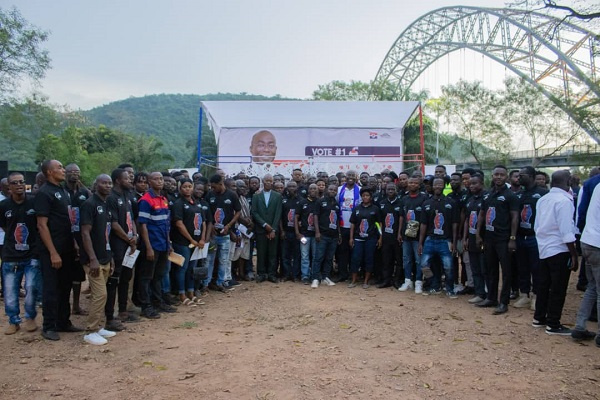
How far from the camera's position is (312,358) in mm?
4441

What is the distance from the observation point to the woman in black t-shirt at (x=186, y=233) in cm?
649

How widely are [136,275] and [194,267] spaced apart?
1.01 metres

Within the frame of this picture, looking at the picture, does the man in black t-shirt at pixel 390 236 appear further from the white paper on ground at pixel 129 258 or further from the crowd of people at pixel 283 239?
the white paper on ground at pixel 129 258

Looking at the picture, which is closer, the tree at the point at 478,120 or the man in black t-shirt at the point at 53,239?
the man in black t-shirt at the point at 53,239

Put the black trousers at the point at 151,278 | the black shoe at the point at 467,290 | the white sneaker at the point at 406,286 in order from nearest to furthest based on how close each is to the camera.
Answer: the black trousers at the point at 151,278
the black shoe at the point at 467,290
the white sneaker at the point at 406,286

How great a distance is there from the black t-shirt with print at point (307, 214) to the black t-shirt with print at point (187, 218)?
2.09m

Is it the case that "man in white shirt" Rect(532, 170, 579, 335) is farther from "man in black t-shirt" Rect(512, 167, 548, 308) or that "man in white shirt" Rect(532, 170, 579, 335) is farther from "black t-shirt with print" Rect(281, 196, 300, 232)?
"black t-shirt with print" Rect(281, 196, 300, 232)

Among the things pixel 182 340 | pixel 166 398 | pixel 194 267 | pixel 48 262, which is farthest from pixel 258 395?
pixel 194 267

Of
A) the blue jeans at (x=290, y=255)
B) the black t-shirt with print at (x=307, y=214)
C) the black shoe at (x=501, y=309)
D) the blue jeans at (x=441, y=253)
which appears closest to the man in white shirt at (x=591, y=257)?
the black shoe at (x=501, y=309)

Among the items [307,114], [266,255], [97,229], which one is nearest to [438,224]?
[266,255]

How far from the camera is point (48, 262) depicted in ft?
16.1

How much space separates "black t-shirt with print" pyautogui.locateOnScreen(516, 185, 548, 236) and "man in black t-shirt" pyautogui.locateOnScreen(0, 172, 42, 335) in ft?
21.8

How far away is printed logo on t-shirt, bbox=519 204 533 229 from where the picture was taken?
6410mm

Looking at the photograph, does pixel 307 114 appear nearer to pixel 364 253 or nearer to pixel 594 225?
Answer: pixel 364 253
